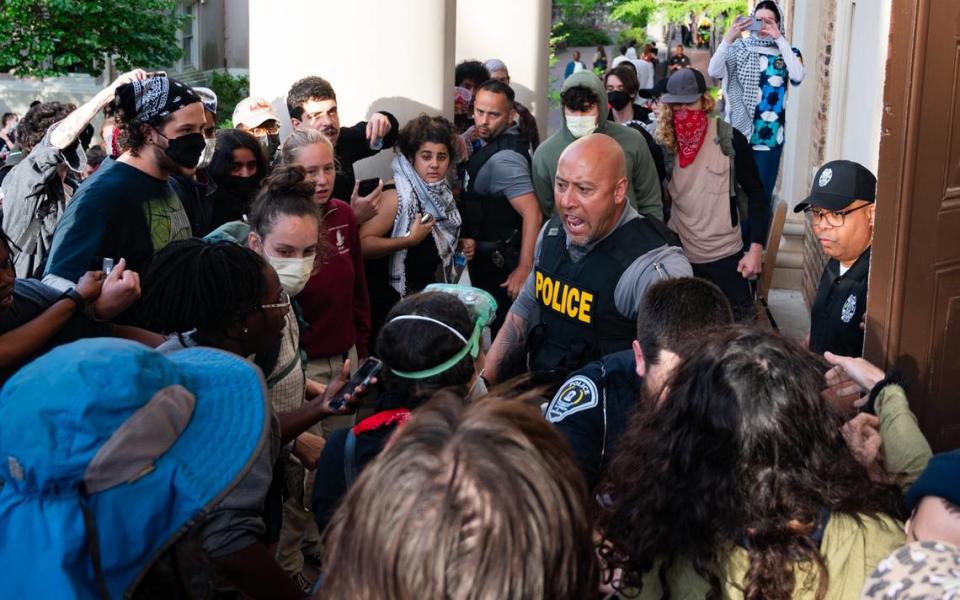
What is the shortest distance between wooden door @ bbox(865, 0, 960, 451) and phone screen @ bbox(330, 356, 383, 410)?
204 cm

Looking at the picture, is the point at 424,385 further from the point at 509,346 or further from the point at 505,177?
the point at 505,177

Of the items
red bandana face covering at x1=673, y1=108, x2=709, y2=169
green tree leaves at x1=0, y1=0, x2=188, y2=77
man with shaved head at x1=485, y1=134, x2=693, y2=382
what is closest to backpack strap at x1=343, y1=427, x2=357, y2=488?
man with shaved head at x1=485, y1=134, x2=693, y2=382

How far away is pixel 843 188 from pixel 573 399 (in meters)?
1.96

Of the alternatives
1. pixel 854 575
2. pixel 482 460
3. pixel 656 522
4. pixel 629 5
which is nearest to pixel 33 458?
pixel 482 460

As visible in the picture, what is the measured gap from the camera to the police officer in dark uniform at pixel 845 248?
14.2ft

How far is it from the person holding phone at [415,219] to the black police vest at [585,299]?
1.44m

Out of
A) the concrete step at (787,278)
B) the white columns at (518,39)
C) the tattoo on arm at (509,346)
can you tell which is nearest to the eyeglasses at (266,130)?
the tattoo on arm at (509,346)

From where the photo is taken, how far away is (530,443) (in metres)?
1.60

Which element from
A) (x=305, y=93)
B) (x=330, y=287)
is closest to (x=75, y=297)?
(x=330, y=287)

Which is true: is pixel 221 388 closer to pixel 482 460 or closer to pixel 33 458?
pixel 33 458

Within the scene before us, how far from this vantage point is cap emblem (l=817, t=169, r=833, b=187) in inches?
175

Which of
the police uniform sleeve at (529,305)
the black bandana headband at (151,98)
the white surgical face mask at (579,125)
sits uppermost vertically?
the black bandana headband at (151,98)

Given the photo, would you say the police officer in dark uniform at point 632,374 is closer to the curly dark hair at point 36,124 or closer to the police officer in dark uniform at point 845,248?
the police officer in dark uniform at point 845,248

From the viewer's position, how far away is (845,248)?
4371 mm
